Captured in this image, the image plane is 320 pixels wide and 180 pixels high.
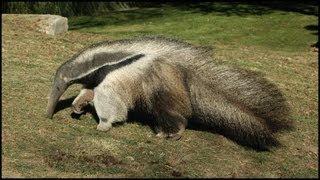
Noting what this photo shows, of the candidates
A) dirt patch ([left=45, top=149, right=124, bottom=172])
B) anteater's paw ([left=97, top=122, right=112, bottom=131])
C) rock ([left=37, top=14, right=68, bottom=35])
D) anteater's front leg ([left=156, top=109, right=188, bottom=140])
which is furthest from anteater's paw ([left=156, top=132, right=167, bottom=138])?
rock ([left=37, top=14, right=68, bottom=35])

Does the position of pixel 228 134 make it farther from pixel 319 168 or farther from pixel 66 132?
pixel 66 132

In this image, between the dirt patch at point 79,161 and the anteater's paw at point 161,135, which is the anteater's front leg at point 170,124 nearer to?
the anteater's paw at point 161,135

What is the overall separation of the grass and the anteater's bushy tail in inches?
7.6

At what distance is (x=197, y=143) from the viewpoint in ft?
21.5

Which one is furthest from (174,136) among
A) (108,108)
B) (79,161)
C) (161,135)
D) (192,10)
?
(192,10)

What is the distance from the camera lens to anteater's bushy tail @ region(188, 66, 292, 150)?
21.2 feet

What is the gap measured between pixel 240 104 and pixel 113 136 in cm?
148

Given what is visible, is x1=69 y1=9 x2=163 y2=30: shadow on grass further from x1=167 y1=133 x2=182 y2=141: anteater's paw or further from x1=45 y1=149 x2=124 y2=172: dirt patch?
x1=45 y1=149 x2=124 y2=172: dirt patch

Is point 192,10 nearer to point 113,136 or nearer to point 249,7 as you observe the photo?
point 249,7

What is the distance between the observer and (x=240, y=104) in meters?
6.51

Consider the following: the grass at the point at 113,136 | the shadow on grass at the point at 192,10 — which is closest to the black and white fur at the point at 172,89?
the grass at the point at 113,136

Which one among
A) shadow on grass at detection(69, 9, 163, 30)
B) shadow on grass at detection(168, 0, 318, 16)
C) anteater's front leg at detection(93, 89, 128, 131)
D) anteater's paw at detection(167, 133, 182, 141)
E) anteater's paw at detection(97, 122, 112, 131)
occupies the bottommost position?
shadow on grass at detection(168, 0, 318, 16)

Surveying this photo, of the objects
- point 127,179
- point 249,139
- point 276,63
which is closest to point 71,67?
point 127,179

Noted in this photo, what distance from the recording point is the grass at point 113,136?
569cm
